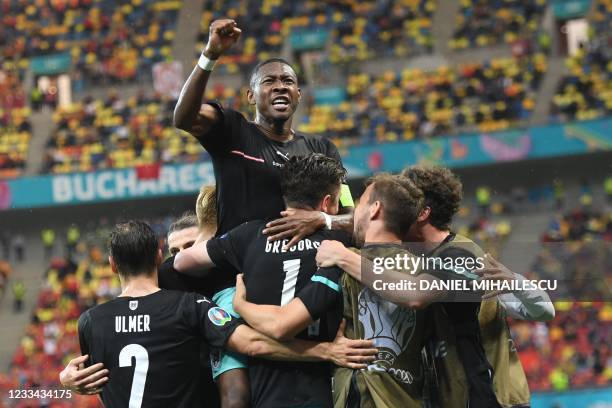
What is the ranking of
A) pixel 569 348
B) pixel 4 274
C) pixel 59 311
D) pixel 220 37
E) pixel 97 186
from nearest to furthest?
1. pixel 220 37
2. pixel 569 348
3. pixel 59 311
4. pixel 4 274
5. pixel 97 186

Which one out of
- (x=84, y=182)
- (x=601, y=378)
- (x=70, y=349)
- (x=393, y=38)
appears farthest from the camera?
(x=393, y=38)

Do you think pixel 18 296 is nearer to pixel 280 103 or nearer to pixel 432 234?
pixel 280 103

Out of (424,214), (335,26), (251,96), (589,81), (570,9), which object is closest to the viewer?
(424,214)

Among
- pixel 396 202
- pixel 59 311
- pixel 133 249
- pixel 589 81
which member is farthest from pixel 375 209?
pixel 589 81

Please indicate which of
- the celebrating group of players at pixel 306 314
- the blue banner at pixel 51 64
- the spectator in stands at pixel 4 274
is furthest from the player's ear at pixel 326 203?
the blue banner at pixel 51 64

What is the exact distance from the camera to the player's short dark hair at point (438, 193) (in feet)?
17.6

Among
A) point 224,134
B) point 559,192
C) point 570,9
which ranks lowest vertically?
point 559,192

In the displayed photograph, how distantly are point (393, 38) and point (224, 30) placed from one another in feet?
79.9

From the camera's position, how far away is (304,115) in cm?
2700

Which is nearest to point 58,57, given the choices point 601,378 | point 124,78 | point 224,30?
point 124,78

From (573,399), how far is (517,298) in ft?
33.0

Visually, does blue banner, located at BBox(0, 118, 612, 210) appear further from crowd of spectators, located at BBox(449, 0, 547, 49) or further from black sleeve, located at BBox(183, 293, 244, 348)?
black sleeve, located at BBox(183, 293, 244, 348)

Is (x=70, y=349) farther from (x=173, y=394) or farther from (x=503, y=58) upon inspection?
(x=173, y=394)

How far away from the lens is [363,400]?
15.9 feet
